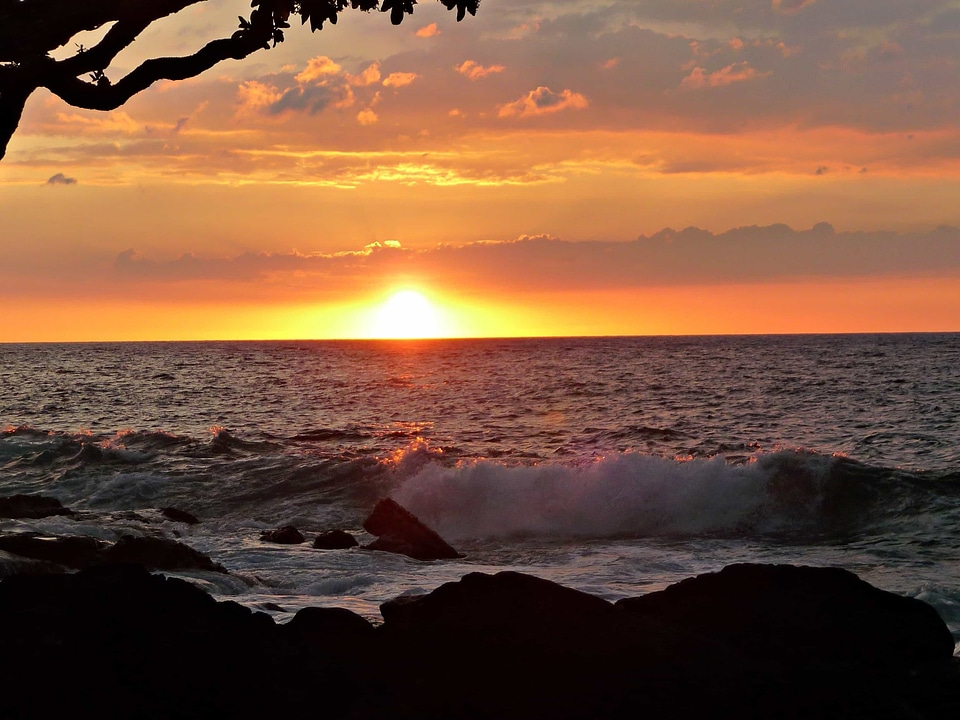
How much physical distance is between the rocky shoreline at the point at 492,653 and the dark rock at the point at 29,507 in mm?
11257

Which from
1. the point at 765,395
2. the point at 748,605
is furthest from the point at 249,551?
the point at 765,395

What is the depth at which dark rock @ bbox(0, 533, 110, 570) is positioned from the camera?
37.9 ft

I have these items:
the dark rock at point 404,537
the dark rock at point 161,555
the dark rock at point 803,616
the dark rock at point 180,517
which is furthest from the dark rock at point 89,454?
the dark rock at point 803,616

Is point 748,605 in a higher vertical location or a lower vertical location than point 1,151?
lower

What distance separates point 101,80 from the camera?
9.90 m

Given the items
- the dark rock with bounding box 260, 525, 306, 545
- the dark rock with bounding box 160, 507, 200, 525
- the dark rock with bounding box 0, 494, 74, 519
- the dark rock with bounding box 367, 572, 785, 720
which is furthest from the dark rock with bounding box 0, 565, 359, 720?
the dark rock with bounding box 160, 507, 200, 525

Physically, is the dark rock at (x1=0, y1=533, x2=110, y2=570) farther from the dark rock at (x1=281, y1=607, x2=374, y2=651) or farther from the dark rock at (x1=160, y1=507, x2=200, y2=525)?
the dark rock at (x1=160, y1=507, x2=200, y2=525)

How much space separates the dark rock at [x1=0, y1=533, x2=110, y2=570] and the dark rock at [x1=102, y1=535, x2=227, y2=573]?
575 mm

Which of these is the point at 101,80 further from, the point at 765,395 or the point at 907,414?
the point at 765,395

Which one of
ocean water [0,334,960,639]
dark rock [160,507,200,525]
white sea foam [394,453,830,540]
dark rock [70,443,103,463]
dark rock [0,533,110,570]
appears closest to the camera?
dark rock [0,533,110,570]

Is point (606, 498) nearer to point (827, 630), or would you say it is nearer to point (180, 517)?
point (180, 517)

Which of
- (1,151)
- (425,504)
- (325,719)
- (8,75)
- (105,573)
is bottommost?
(425,504)

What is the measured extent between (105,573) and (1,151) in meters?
4.18

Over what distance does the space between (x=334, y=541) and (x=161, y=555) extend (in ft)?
15.0
